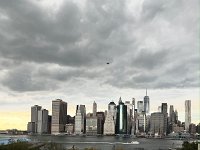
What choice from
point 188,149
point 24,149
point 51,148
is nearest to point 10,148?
point 24,149

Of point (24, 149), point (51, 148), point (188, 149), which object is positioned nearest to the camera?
point (24, 149)

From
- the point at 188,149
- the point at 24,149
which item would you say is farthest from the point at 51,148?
the point at 188,149

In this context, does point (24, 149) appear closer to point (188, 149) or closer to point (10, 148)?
point (10, 148)

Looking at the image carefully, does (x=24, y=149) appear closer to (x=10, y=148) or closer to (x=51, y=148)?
(x=10, y=148)

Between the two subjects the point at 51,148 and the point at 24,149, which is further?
the point at 51,148

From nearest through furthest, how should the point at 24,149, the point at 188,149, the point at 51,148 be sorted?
the point at 24,149
the point at 188,149
the point at 51,148

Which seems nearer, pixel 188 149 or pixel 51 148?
pixel 188 149
